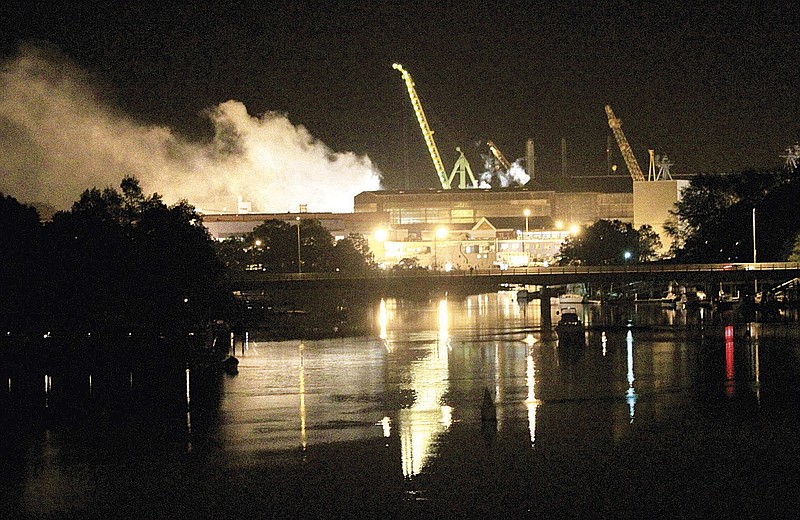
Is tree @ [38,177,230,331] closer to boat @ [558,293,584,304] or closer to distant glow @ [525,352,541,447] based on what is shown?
distant glow @ [525,352,541,447]

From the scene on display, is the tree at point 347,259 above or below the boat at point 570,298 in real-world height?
above

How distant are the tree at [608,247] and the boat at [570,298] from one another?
5441 mm

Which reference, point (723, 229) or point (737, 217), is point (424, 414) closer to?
point (737, 217)

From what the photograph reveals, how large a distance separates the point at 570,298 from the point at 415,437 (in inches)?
4612

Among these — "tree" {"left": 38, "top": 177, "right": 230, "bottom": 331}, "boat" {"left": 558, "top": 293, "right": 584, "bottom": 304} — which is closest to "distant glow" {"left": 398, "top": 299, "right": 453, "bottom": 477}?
"tree" {"left": 38, "top": 177, "right": 230, "bottom": 331}

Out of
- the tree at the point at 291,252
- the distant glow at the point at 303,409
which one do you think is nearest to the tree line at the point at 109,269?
the distant glow at the point at 303,409

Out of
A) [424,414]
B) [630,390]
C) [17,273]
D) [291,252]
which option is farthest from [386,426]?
[291,252]

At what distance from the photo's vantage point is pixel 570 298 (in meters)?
154

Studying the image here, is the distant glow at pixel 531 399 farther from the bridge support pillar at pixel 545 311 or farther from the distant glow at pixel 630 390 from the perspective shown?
the bridge support pillar at pixel 545 311

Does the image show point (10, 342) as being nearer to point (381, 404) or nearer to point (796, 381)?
point (381, 404)

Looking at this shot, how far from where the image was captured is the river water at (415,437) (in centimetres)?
3047

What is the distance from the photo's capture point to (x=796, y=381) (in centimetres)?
5091

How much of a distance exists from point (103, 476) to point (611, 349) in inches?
1692

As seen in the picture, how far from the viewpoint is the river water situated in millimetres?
30469
